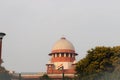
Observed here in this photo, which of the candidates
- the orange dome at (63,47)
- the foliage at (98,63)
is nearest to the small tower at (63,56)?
the orange dome at (63,47)

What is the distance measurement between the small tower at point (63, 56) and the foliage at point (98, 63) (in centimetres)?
2851

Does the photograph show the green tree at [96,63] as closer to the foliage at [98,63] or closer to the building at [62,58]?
the foliage at [98,63]

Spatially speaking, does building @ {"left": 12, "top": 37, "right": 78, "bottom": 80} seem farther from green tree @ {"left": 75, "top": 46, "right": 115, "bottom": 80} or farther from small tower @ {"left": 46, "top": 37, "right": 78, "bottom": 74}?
green tree @ {"left": 75, "top": 46, "right": 115, "bottom": 80}

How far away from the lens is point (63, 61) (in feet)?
249

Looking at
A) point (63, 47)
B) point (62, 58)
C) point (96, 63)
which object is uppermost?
point (63, 47)

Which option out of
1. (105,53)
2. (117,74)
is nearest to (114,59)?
(105,53)

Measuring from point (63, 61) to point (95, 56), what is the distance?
3070cm

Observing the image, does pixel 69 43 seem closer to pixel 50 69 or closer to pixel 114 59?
pixel 50 69

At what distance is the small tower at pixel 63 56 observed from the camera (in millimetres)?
75188

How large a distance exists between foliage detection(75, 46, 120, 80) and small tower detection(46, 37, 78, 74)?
28508mm

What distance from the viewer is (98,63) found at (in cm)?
4491

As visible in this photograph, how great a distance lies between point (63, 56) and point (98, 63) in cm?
3078

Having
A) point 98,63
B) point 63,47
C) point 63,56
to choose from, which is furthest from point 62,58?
point 98,63

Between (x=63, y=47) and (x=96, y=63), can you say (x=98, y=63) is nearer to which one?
(x=96, y=63)
